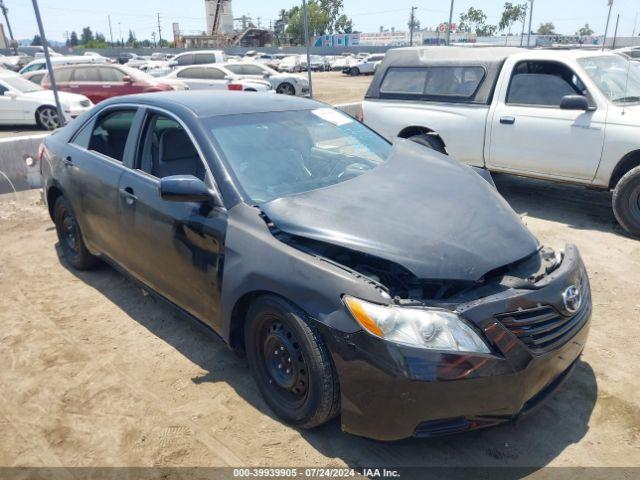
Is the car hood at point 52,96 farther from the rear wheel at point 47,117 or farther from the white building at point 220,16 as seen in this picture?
the white building at point 220,16

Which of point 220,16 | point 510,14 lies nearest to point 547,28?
point 510,14

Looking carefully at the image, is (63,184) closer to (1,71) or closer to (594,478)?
(594,478)

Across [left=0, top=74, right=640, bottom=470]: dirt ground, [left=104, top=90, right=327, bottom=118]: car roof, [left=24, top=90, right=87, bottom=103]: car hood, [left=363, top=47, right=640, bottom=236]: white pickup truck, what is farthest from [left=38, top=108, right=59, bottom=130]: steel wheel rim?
[left=104, top=90, right=327, bottom=118]: car roof

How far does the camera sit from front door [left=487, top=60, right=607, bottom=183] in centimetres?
565

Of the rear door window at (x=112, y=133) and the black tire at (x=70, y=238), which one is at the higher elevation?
the rear door window at (x=112, y=133)

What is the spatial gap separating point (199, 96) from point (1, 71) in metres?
13.5

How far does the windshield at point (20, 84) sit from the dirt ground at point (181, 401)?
10.8 meters

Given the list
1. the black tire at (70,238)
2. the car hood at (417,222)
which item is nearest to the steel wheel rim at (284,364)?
the car hood at (417,222)

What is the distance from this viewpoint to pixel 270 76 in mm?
19031

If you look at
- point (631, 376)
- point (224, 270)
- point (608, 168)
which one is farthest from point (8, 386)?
point (608, 168)

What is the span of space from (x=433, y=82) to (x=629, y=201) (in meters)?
2.93

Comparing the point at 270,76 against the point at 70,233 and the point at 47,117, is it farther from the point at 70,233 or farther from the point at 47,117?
the point at 70,233

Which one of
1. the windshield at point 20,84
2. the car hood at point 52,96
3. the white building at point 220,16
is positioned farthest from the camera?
the white building at point 220,16

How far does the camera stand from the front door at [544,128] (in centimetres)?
565
